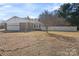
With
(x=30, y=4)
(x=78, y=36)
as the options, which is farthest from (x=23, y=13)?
(x=78, y=36)

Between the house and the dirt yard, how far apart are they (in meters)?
0.07

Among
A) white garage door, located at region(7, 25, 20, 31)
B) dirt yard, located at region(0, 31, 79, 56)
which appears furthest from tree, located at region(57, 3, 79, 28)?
white garage door, located at region(7, 25, 20, 31)

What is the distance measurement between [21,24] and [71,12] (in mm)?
695

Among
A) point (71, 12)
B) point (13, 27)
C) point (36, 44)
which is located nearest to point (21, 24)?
point (13, 27)

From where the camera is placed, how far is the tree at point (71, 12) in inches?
419

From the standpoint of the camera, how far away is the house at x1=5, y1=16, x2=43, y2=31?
1066cm

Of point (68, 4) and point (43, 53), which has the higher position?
point (68, 4)

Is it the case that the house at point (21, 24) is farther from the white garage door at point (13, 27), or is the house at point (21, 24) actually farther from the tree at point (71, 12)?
the tree at point (71, 12)

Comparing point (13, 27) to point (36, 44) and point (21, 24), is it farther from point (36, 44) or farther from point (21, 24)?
point (36, 44)

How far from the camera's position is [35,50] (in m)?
10.7

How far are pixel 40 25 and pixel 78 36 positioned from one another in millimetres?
534

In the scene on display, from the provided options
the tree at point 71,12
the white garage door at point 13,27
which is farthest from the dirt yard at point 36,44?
the tree at point 71,12

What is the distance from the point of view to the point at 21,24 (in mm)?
10688

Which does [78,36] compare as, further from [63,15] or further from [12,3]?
[12,3]
